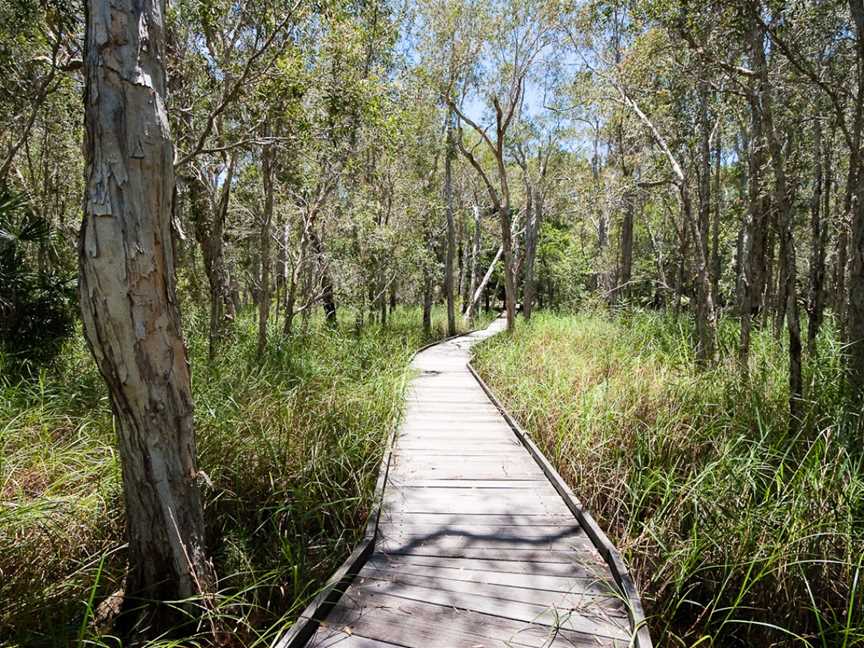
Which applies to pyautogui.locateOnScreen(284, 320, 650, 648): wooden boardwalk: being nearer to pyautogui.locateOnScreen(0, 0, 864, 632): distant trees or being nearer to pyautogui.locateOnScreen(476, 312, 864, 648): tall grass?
pyautogui.locateOnScreen(476, 312, 864, 648): tall grass

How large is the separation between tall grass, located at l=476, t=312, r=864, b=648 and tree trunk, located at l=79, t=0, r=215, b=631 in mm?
2648

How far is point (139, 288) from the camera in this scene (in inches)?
78.0

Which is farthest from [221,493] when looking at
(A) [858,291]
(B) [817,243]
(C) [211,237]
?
(B) [817,243]

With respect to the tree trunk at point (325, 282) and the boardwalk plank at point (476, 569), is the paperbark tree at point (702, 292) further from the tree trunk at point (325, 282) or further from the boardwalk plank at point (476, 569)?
the tree trunk at point (325, 282)

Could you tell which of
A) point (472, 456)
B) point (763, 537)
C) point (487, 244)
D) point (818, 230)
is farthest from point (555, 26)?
point (487, 244)

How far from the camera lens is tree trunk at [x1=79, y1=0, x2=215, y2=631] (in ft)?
6.24

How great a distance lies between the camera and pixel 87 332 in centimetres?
198

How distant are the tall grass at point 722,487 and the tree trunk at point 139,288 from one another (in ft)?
8.69

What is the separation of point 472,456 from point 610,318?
364 inches

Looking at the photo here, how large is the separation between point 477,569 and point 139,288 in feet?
7.92

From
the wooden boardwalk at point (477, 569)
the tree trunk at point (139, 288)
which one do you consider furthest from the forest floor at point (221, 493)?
the wooden boardwalk at point (477, 569)

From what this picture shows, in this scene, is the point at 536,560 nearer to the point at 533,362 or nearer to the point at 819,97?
the point at 533,362

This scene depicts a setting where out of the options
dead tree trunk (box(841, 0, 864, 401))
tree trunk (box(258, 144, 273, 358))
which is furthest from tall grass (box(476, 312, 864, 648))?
tree trunk (box(258, 144, 273, 358))

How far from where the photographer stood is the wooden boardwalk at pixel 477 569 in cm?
209
